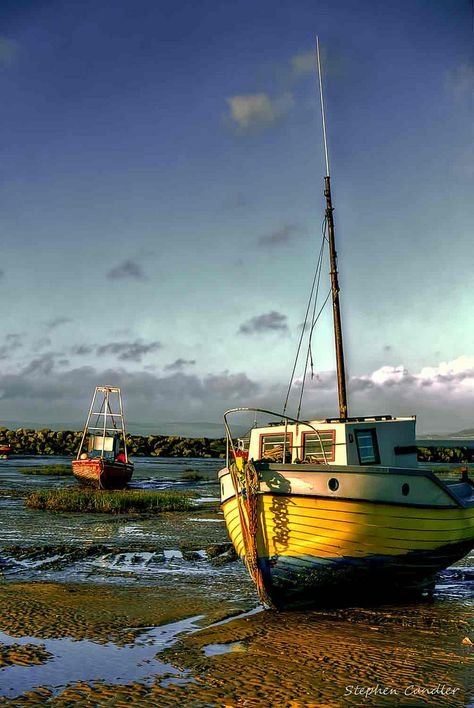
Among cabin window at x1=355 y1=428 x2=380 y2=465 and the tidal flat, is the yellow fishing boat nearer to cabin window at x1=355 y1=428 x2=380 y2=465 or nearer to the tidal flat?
cabin window at x1=355 y1=428 x2=380 y2=465

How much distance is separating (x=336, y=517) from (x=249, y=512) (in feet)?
5.54

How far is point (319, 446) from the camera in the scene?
14.9 metres

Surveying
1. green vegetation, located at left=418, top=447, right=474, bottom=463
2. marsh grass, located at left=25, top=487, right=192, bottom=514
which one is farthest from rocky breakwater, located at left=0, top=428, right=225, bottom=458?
marsh grass, located at left=25, top=487, right=192, bottom=514

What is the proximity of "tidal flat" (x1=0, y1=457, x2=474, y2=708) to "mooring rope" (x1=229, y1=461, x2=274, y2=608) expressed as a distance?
638 mm

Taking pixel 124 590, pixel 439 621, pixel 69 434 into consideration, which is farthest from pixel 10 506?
pixel 69 434

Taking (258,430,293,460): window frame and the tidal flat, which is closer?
the tidal flat

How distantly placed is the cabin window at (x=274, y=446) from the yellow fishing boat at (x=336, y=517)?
0.04 m

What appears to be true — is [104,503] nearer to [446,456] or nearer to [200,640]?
[200,640]

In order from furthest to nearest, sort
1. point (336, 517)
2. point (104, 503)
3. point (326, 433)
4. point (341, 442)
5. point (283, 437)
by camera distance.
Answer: point (104, 503) → point (283, 437) → point (326, 433) → point (341, 442) → point (336, 517)

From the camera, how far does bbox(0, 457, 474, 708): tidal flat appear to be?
28.2 feet
